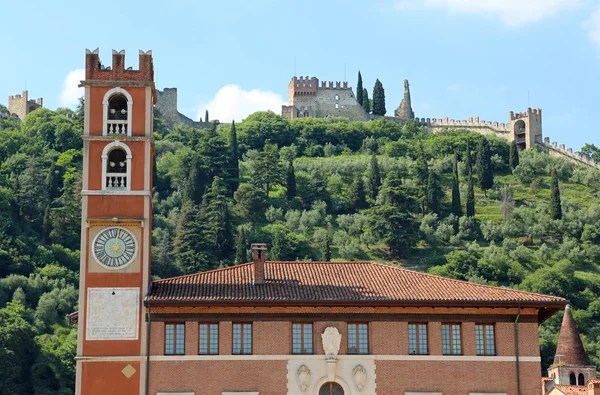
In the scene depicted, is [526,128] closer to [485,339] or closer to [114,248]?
[485,339]

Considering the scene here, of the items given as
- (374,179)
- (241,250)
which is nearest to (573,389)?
(241,250)

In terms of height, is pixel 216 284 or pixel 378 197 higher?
pixel 378 197

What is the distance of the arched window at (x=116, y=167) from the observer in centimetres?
4334

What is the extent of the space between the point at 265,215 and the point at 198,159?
1136 cm

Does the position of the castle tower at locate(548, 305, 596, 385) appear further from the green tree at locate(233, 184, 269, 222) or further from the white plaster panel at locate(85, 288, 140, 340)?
the green tree at locate(233, 184, 269, 222)

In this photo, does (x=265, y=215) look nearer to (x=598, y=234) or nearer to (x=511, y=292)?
(x=598, y=234)

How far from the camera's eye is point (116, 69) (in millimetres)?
44812

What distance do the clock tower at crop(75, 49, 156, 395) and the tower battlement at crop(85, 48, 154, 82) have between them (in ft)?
0.12

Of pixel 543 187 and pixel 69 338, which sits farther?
pixel 543 187

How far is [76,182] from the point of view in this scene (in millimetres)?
139750

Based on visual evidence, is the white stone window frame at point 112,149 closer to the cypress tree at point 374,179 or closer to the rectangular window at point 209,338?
the rectangular window at point 209,338

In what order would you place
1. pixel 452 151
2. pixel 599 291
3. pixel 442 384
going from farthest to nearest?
pixel 452 151 < pixel 599 291 < pixel 442 384

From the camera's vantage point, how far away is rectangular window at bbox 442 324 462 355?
42406 millimetres

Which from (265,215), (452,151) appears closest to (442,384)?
(265,215)
